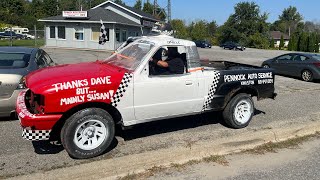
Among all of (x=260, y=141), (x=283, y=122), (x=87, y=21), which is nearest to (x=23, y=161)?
(x=260, y=141)

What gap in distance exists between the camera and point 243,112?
269 inches

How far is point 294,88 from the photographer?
506 inches

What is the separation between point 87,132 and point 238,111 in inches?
126

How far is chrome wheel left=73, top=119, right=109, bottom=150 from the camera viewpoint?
4.89 m

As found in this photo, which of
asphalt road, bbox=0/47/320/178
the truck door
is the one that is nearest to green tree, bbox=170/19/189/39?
asphalt road, bbox=0/47/320/178

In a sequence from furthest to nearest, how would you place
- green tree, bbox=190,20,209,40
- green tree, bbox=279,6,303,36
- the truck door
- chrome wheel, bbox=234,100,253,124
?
1. green tree, bbox=279,6,303,36
2. green tree, bbox=190,20,209,40
3. chrome wheel, bbox=234,100,253,124
4. the truck door

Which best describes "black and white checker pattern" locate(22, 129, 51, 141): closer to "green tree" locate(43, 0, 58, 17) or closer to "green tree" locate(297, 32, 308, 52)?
"green tree" locate(297, 32, 308, 52)

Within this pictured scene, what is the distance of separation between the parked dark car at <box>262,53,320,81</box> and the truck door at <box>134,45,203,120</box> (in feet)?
37.2

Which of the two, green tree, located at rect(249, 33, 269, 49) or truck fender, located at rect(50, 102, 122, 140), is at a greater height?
green tree, located at rect(249, 33, 269, 49)

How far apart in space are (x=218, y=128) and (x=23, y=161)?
3.66m

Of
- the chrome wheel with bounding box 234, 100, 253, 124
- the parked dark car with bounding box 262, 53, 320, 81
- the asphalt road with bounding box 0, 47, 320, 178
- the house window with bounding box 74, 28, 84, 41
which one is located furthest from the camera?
the house window with bounding box 74, 28, 84, 41

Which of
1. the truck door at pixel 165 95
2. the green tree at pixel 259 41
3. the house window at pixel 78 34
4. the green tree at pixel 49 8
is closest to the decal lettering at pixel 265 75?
the truck door at pixel 165 95

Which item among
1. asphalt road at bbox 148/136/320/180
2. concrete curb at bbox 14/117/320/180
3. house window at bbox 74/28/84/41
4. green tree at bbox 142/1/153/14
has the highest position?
green tree at bbox 142/1/153/14

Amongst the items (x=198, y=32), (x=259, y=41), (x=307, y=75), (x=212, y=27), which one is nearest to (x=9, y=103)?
(x=307, y=75)
